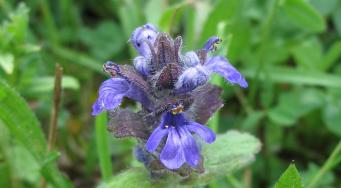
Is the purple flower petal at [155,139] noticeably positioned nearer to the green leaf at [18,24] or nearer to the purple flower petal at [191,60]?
the purple flower petal at [191,60]

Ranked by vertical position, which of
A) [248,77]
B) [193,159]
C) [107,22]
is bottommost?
[193,159]

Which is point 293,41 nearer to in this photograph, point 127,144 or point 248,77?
point 248,77

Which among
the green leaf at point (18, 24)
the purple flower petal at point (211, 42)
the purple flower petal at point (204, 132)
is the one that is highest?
the green leaf at point (18, 24)

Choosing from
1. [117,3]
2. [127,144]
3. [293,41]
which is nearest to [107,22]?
[117,3]

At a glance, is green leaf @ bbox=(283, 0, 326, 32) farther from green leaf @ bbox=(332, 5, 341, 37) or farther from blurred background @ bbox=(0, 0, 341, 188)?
green leaf @ bbox=(332, 5, 341, 37)

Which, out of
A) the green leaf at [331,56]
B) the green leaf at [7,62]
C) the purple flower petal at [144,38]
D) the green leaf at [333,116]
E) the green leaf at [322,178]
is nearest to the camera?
the purple flower petal at [144,38]

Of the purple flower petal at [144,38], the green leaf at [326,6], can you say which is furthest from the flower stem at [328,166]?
the green leaf at [326,6]
